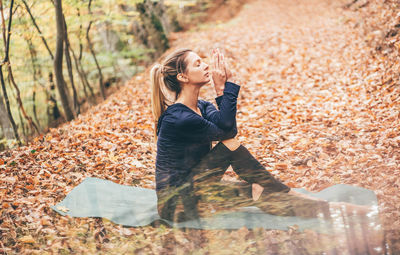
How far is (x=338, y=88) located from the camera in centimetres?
708

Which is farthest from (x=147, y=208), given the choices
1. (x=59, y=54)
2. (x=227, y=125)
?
(x=59, y=54)

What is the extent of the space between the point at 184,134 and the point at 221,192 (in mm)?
645

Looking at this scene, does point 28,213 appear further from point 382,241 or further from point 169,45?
point 169,45

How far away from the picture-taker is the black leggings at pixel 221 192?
2.74 meters

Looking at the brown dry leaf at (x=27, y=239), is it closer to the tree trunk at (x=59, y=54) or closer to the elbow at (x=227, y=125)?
the elbow at (x=227, y=125)

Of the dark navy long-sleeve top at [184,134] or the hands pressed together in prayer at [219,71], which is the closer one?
the dark navy long-sleeve top at [184,134]

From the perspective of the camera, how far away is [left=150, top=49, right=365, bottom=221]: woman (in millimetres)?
2779

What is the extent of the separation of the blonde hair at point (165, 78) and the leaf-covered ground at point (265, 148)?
1129mm

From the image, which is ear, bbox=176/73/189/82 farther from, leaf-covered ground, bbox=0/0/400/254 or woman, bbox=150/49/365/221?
leaf-covered ground, bbox=0/0/400/254

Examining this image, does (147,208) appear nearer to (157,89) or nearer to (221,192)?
(221,192)

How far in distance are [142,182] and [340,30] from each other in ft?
34.3

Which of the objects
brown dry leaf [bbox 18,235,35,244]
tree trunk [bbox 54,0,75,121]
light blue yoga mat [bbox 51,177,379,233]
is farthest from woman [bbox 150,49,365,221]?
tree trunk [bbox 54,0,75,121]

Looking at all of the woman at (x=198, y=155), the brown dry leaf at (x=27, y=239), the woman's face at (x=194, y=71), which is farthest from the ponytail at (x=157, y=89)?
the brown dry leaf at (x=27, y=239)

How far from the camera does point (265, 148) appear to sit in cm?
487
